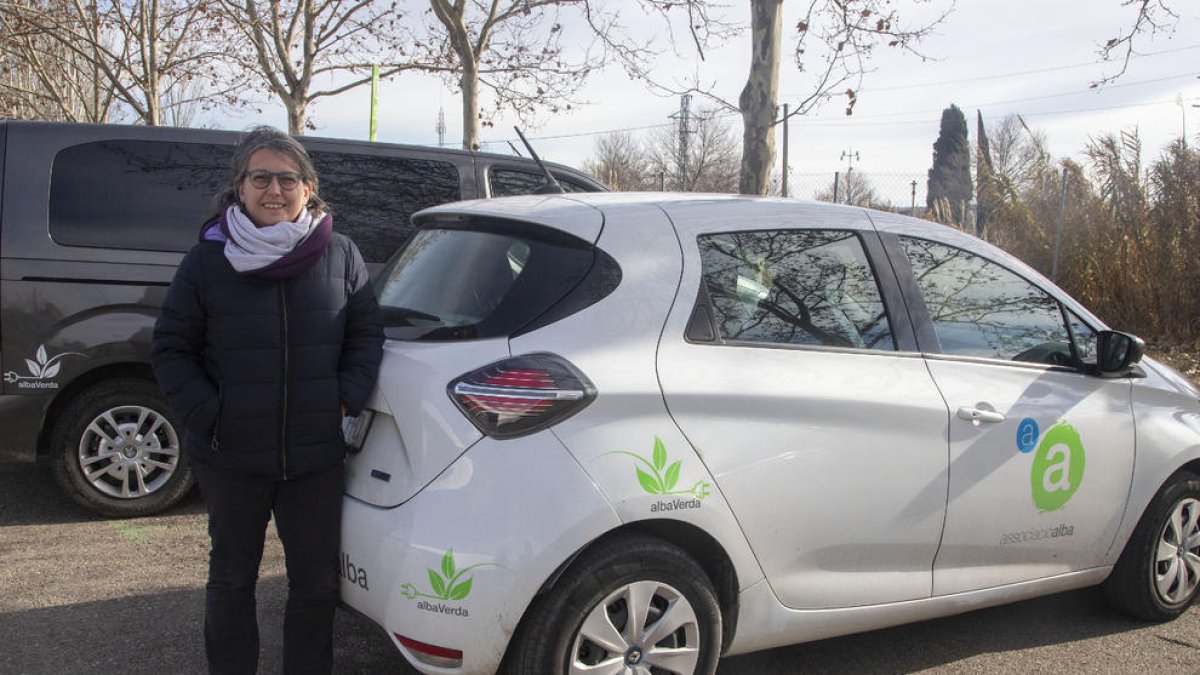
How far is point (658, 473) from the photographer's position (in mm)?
2711

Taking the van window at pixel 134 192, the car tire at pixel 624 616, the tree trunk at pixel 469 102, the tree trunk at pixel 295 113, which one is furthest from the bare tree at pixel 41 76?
the car tire at pixel 624 616

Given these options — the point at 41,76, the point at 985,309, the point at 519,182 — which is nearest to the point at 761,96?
the point at 519,182

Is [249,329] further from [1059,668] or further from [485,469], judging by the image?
[1059,668]

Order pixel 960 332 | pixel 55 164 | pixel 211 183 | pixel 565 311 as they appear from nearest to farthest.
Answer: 1. pixel 565 311
2. pixel 960 332
3. pixel 55 164
4. pixel 211 183

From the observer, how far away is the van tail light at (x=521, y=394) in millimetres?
2598

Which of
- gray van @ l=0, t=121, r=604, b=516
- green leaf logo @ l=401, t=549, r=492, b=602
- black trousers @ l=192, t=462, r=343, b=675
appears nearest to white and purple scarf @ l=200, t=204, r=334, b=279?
black trousers @ l=192, t=462, r=343, b=675

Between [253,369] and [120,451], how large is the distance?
2852 millimetres

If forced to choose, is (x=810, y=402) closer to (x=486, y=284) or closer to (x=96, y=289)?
(x=486, y=284)

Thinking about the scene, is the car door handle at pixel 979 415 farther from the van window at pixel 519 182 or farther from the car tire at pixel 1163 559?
the van window at pixel 519 182

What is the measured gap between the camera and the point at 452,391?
2648 mm

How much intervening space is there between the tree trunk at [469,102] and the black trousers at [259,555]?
885 centimetres

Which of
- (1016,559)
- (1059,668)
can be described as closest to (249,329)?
(1016,559)

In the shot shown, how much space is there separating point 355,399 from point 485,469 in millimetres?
539

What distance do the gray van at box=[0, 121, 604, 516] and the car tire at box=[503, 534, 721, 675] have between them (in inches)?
132
